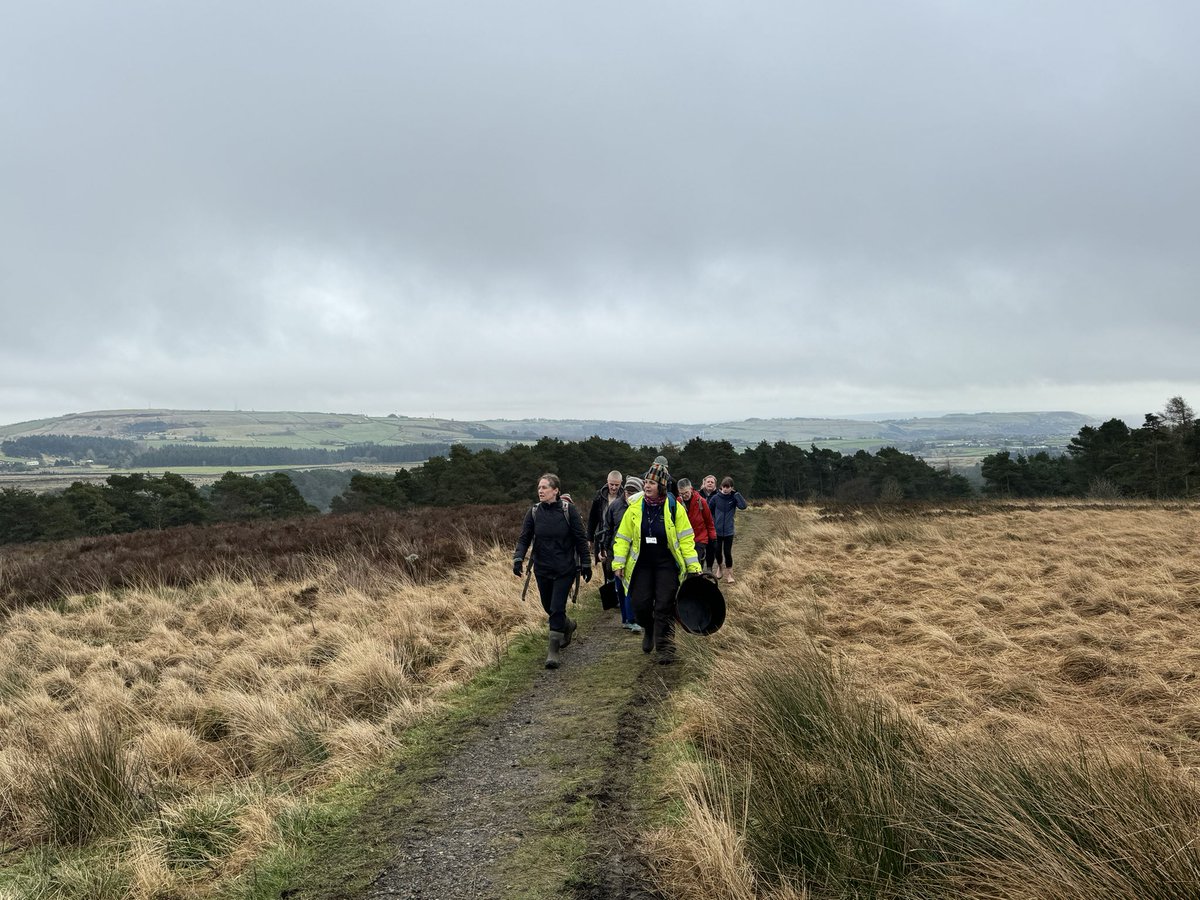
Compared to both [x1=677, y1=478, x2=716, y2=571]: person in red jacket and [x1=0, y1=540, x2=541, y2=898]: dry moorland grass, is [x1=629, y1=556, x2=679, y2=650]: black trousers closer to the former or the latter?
[x1=0, y1=540, x2=541, y2=898]: dry moorland grass

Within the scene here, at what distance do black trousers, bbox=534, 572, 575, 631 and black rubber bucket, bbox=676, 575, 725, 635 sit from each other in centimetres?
134

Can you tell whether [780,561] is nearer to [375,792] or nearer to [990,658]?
[990,658]

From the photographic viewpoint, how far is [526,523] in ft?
23.6

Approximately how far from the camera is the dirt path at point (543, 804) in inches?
126

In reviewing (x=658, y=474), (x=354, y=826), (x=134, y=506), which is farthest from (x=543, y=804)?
(x=134, y=506)

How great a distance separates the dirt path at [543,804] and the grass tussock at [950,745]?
0.32m

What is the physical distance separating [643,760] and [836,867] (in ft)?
5.77

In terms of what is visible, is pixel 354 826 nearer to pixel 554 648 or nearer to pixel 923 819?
pixel 923 819

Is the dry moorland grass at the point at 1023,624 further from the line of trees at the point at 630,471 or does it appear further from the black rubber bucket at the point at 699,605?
the line of trees at the point at 630,471

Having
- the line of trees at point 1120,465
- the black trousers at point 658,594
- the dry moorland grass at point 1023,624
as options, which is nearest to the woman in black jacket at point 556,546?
the black trousers at point 658,594

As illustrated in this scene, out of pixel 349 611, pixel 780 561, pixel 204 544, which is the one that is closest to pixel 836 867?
pixel 349 611

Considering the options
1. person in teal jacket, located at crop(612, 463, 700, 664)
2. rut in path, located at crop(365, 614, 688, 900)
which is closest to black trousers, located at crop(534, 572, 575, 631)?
person in teal jacket, located at crop(612, 463, 700, 664)

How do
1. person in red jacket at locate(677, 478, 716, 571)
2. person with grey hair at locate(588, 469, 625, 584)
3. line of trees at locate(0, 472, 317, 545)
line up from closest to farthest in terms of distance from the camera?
person with grey hair at locate(588, 469, 625, 584)
person in red jacket at locate(677, 478, 716, 571)
line of trees at locate(0, 472, 317, 545)

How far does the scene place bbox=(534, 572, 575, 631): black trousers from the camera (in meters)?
7.13
